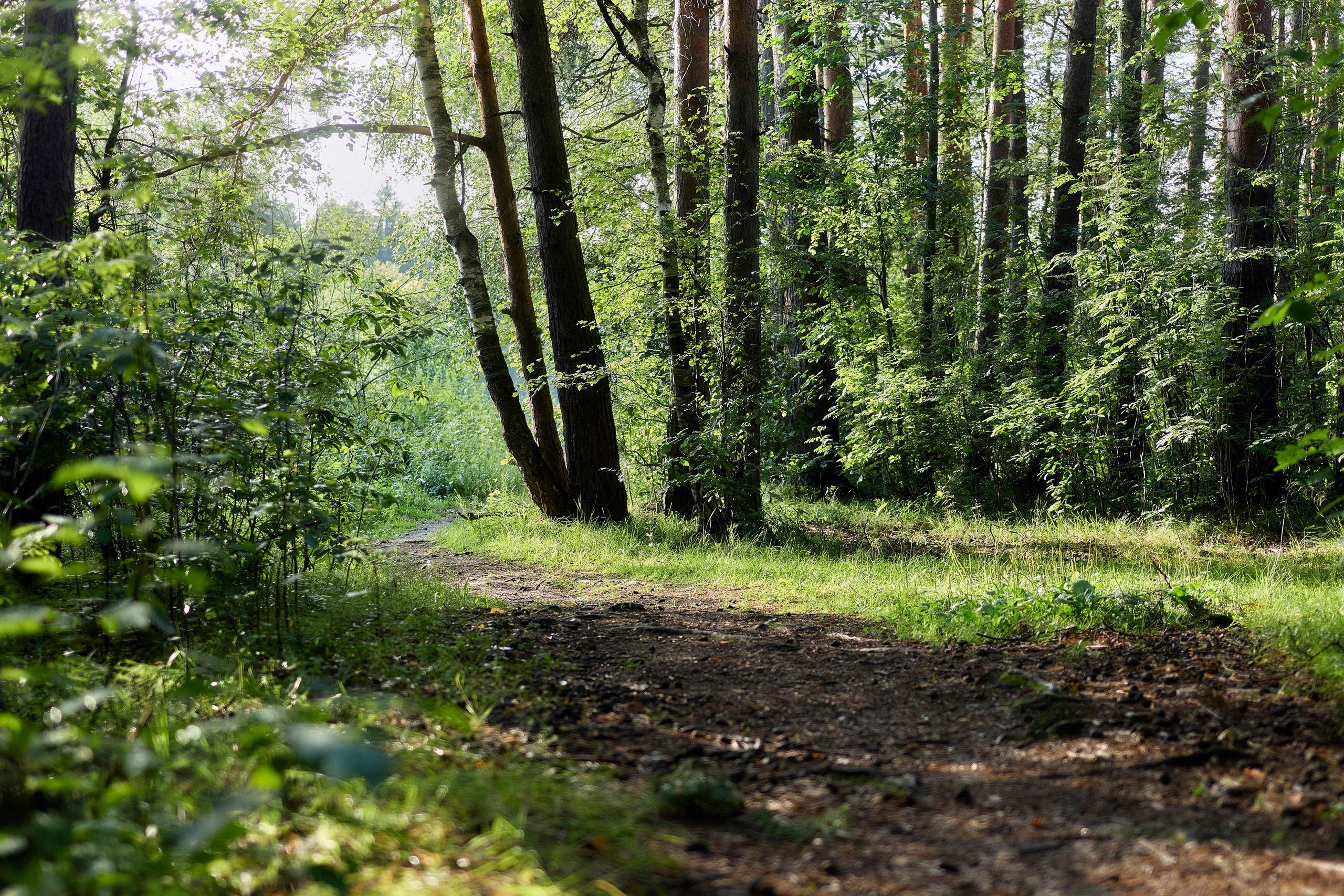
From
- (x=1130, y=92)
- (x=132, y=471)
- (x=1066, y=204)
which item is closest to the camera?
(x=132, y=471)

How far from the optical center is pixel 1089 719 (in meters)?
3.10

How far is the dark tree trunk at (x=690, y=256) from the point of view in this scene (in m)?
8.31

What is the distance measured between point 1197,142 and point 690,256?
5.88 m

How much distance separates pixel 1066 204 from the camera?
1062cm

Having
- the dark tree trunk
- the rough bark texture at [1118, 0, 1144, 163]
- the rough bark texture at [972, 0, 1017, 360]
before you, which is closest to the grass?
the dark tree trunk

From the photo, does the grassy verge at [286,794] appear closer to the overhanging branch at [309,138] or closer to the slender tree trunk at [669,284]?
the overhanging branch at [309,138]

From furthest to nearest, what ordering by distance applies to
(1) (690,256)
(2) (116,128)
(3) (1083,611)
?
(1) (690,256) < (2) (116,128) < (3) (1083,611)

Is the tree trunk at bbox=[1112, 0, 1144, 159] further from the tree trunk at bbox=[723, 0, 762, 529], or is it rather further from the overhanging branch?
the overhanging branch

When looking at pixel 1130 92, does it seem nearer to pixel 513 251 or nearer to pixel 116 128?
pixel 513 251

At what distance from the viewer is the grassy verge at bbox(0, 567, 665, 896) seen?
151 centimetres

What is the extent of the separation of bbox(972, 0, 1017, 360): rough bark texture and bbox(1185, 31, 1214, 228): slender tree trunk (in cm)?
208

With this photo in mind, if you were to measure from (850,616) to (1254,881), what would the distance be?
345cm

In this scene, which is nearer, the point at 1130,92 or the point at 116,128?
the point at 116,128

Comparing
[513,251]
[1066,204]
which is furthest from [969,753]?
[1066,204]
